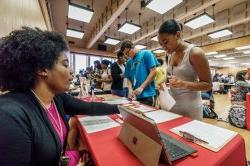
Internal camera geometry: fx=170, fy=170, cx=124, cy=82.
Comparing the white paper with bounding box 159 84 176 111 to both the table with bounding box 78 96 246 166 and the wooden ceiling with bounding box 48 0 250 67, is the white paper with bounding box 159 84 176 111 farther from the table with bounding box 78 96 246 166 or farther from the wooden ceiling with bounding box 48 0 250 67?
the wooden ceiling with bounding box 48 0 250 67

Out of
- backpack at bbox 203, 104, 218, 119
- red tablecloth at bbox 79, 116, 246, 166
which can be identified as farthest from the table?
backpack at bbox 203, 104, 218, 119

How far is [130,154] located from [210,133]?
1.61ft

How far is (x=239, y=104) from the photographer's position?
13.1 ft

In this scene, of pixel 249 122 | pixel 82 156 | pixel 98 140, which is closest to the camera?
pixel 98 140

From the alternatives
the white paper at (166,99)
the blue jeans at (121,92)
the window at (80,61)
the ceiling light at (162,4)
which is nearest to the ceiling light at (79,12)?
the ceiling light at (162,4)

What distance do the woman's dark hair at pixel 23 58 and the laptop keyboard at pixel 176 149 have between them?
0.66 m

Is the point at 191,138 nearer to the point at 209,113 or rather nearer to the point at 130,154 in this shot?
the point at 130,154

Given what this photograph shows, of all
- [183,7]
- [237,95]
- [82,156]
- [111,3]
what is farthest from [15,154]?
[183,7]

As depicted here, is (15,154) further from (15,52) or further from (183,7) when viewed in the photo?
(183,7)

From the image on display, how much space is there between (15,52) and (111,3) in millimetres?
5212

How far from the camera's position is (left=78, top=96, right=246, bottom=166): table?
67 centimetres

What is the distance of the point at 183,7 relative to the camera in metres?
5.47

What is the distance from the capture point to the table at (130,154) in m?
0.67

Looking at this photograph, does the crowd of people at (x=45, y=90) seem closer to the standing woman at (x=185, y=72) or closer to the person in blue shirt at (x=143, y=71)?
the standing woman at (x=185, y=72)
